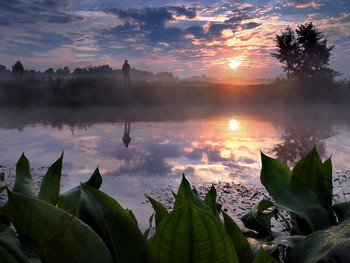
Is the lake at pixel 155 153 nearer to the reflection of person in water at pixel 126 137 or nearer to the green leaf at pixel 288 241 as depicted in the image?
the reflection of person in water at pixel 126 137

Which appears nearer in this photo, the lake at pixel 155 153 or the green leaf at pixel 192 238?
the green leaf at pixel 192 238

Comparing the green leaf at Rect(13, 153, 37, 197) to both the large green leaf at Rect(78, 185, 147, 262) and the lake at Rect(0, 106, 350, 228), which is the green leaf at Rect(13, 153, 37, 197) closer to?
the large green leaf at Rect(78, 185, 147, 262)

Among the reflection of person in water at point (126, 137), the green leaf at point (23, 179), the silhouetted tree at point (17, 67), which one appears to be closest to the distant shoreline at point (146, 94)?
the reflection of person in water at point (126, 137)

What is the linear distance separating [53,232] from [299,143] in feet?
29.8

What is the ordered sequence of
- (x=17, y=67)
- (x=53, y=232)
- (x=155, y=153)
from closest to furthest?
(x=53, y=232), (x=155, y=153), (x=17, y=67)

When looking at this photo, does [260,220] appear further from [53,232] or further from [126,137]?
[126,137]

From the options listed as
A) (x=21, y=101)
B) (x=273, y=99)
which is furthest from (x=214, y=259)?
(x=273, y=99)

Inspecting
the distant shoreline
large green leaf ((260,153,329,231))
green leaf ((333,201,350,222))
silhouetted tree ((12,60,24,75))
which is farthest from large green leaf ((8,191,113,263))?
silhouetted tree ((12,60,24,75))

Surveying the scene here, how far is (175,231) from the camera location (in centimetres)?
48

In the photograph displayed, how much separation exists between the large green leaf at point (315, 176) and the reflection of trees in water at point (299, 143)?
18.1ft

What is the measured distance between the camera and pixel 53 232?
458mm

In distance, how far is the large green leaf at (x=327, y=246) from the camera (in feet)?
1.83

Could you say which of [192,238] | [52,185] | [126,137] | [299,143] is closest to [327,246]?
[192,238]

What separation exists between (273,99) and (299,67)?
369 centimetres
